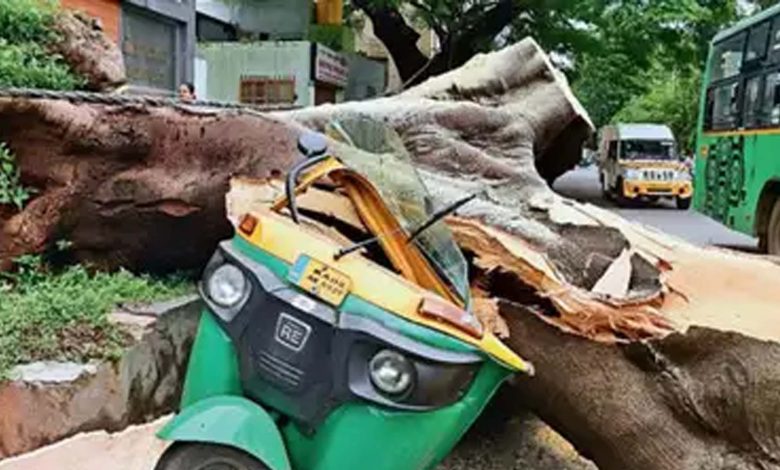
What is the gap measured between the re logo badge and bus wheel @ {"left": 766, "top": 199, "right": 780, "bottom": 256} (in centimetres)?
875

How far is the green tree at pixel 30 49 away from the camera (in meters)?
5.40

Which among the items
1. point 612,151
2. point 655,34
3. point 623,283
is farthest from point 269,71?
point 623,283

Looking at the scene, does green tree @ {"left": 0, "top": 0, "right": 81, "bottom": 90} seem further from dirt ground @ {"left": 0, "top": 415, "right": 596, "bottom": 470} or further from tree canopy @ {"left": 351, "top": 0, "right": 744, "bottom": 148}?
tree canopy @ {"left": 351, "top": 0, "right": 744, "bottom": 148}

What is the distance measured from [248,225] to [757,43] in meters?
9.35

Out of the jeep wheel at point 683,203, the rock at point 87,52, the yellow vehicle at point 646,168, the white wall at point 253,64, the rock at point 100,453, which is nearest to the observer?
the rock at point 100,453

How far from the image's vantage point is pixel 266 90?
2044cm

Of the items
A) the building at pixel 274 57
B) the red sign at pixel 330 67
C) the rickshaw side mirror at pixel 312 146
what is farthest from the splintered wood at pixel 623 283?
the red sign at pixel 330 67

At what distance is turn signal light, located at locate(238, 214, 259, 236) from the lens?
10.0 feet

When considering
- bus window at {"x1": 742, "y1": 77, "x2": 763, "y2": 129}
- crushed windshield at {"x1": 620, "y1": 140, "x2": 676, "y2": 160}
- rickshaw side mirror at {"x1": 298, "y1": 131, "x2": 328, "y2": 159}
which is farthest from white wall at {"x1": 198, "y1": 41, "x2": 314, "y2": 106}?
rickshaw side mirror at {"x1": 298, "y1": 131, "x2": 328, "y2": 159}

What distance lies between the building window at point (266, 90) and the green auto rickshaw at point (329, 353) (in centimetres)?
1693

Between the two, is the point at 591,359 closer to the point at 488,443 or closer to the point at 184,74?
the point at 488,443

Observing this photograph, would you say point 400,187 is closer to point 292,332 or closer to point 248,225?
point 248,225

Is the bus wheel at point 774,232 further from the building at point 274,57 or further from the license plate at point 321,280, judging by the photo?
the building at point 274,57

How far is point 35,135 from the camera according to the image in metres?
4.41
